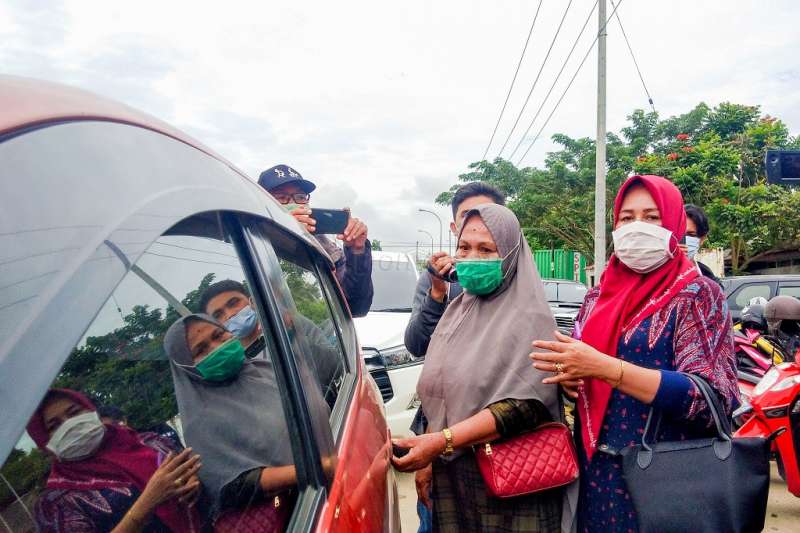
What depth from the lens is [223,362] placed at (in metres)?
0.93

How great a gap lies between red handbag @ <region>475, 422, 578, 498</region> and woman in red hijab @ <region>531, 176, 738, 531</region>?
98 millimetres

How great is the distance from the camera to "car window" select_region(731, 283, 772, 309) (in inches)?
296

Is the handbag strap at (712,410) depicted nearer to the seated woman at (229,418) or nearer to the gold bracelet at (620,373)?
the gold bracelet at (620,373)

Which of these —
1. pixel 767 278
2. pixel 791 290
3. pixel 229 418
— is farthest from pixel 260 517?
pixel 767 278

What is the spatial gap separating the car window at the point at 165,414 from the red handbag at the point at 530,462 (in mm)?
859

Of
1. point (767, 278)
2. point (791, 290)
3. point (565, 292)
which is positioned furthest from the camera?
point (565, 292)

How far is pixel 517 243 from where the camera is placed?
2094 millimetres

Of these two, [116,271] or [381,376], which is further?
[381,376]

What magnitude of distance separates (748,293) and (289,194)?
6.80 m

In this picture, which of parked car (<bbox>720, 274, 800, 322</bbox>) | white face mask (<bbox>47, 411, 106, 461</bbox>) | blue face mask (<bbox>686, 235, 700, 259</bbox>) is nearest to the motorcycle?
blue face mask (<bbox>686, 235, 700, 259</bbox>)

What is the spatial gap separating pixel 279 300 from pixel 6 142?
722 mm

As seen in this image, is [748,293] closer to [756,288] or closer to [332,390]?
[756,288]

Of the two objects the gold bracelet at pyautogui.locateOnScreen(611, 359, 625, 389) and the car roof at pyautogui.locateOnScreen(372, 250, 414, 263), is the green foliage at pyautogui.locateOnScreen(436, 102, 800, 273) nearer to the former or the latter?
the car roof at pyautogui.locateOnScreen(372, 250, 414, 263)

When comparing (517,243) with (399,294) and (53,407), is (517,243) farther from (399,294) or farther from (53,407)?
(399,294)
